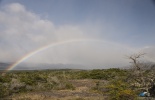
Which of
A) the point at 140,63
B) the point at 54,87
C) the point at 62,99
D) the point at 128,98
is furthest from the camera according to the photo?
the point at 54,87

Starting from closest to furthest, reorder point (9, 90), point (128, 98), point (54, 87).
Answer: point (128, 98) < point (9, 90) < point (54, 87)

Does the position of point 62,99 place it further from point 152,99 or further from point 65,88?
point 65,88

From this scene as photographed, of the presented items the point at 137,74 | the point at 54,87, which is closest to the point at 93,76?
the point at 54,87

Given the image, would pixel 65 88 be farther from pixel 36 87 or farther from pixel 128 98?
pixel 128 98

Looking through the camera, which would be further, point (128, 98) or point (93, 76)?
point (93, 76)

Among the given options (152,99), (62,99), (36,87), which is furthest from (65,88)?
(152,99)

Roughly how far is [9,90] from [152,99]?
13.8 m

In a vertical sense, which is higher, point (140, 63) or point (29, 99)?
point (140, 63)

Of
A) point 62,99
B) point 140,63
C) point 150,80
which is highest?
point 140,63

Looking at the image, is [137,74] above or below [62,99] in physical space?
above

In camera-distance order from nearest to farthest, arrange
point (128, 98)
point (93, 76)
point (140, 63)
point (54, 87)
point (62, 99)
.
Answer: point (140, 63)
point (128, 98)
point (62, 99)
point (54, 87)
point (93, 76)

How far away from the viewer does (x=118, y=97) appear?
17.0m

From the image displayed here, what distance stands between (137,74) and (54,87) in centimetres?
1372

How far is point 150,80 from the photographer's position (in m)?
19.1
